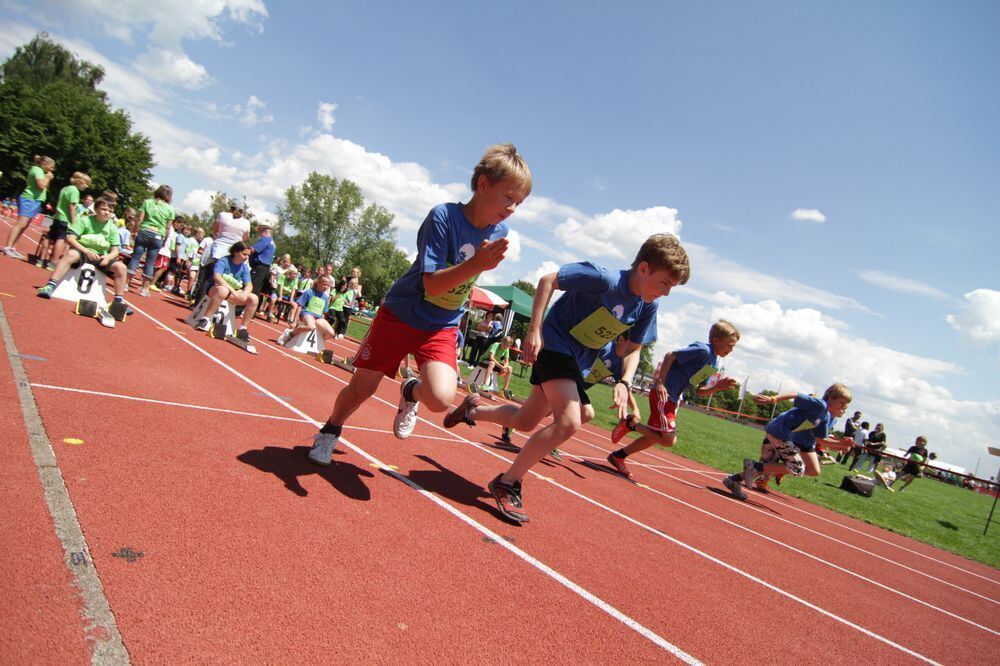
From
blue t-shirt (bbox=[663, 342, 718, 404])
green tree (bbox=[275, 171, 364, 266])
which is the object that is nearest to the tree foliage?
green tree (bbox=[275, 171, 364, 266])

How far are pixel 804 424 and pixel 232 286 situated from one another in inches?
377

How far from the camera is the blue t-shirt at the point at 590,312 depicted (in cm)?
397

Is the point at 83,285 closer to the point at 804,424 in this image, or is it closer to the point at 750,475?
the point at 750,475

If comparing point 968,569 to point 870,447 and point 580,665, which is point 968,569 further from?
point 870,447

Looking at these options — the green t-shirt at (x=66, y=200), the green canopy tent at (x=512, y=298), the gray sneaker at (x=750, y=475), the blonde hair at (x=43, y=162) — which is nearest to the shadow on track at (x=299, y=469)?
the gray sneaker at (x=750, y=475)

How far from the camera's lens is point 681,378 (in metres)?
7.27

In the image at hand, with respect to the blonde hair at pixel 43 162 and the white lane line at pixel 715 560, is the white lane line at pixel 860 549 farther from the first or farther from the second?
the blonde hair at pixel 43 162

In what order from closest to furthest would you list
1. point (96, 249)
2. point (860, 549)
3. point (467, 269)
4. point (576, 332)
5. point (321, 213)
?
point (467, 269) → point (576, 332) → point (860, 549) → point (96, 249) → point (321, 213)

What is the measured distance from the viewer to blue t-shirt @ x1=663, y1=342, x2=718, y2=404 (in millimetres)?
7020

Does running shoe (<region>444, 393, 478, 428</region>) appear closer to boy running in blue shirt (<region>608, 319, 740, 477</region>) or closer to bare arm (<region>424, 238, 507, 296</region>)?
bare arm (<region>424, 238, 507, 296</region>)

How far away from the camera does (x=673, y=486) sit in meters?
7.62

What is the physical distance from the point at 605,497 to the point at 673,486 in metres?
2.66

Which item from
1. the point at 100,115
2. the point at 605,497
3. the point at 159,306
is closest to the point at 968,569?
the point at 605,497

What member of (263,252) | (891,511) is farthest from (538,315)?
(891,511)
